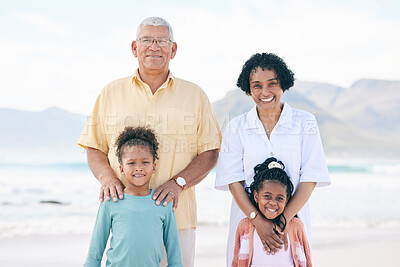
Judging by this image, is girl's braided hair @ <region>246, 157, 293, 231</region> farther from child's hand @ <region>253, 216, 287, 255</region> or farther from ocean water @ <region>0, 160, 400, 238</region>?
ocean water @ <region>0, 160, 400, 238</region>

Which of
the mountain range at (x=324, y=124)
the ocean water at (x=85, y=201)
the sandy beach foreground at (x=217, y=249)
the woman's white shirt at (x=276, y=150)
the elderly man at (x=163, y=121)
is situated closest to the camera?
the woman's white shirt at (x=276, y=150)

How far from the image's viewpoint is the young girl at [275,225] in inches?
104

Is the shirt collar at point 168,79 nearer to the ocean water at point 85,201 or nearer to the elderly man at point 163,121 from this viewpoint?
the elderly man at point 163,121

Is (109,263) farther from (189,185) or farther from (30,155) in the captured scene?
(30,155)

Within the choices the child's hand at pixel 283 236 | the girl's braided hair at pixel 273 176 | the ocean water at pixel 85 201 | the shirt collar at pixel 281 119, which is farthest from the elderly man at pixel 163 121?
the ocean water at pixel 85 201

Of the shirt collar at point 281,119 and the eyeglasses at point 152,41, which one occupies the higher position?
the eyeglasses at point 152,41

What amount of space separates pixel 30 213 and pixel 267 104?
7744 millimetres

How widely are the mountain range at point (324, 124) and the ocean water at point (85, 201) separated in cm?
331

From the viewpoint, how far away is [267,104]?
2.82 m

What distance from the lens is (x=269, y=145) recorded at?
281cm

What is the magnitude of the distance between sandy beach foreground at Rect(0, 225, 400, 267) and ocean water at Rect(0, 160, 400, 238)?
778 mm

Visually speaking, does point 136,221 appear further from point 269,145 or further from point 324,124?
point 324,124

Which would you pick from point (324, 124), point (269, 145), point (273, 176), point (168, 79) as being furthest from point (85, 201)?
point (324, 124)

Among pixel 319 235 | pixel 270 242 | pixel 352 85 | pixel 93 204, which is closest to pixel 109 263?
pixel 270 242
